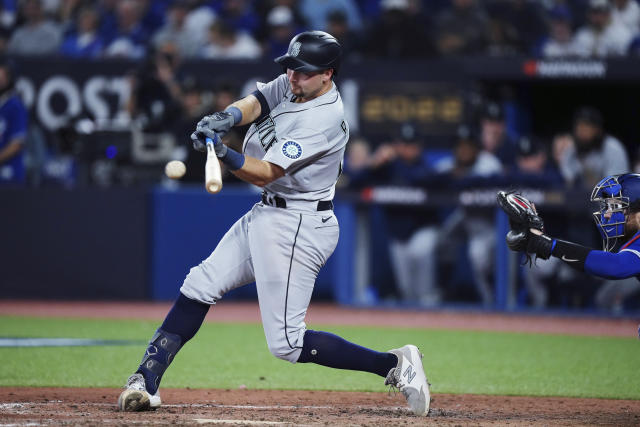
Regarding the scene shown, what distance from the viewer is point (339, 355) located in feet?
16.2

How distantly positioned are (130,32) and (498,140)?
16.9 feet

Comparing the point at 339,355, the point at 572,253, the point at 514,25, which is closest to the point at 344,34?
the point at 514,25

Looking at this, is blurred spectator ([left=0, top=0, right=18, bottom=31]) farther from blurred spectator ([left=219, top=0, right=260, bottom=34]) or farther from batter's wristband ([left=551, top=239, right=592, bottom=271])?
batter's wristband ([left=551, top=239, right=592, bottom=271])

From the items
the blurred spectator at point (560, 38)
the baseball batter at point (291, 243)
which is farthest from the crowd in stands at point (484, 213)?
the baseball batter at point (291, 243)

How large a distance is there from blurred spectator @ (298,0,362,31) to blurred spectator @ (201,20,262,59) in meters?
0.76

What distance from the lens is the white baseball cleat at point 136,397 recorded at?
480cm

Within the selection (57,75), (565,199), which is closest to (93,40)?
(57,75)

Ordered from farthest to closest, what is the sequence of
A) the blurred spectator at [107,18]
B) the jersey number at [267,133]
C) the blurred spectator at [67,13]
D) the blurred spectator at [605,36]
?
the blurred spectator at [67,13]
the blurred spectator at [107,18]
the blurred spectator at [605,36]
the jersey number at [267,133]

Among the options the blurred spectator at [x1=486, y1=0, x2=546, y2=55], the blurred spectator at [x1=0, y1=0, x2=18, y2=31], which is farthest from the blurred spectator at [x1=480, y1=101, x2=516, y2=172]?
the blurred spectator at [x1=0, y1=0, x2=18, y2=31]

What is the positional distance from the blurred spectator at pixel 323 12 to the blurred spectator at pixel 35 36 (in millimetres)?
3112

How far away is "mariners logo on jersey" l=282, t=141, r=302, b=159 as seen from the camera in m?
4.59

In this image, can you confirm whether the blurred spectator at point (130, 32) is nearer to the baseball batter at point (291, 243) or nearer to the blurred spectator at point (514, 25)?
the blurred spectator at point (514, 25)

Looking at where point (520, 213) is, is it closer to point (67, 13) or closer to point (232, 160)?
point (232, 160)

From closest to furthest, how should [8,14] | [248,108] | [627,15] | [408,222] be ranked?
1. [248,108]
2. [408,222]
3. [627,15]
4. [8,14]
